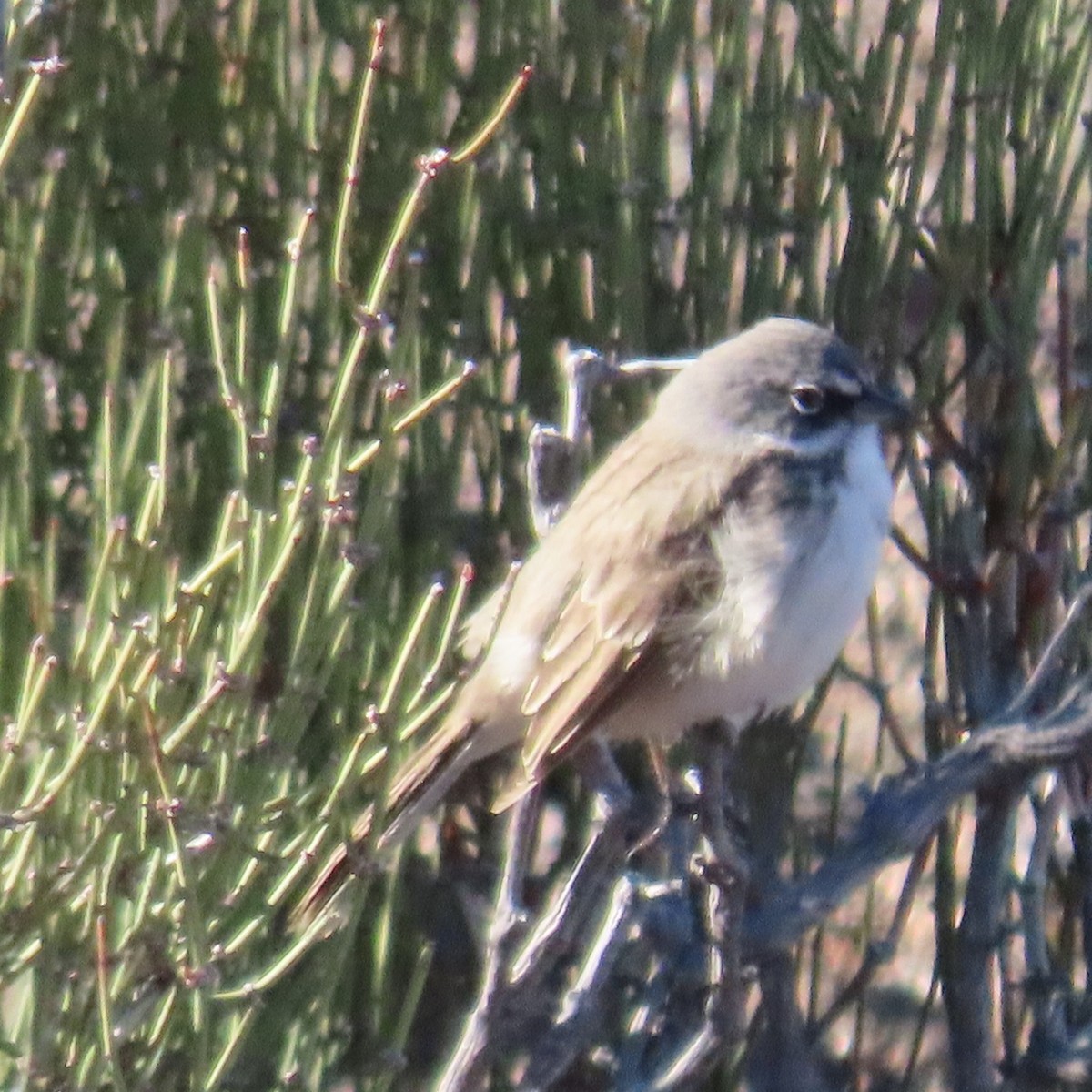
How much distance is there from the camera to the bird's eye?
9.53 feet

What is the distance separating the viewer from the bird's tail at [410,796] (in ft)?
8.34

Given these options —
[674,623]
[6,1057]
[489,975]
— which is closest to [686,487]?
[674,623]

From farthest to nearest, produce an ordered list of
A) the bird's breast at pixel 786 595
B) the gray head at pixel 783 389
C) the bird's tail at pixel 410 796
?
the gray head at pixel 783 389 < the bird's breast at pixel 786 595 < the bird's tail at pixel 410 796

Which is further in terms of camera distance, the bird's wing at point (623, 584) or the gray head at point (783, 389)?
the gray head at point (783, 389)

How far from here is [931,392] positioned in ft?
10.7

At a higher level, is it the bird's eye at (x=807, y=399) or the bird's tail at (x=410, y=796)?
the bird's eye at (x=807, y=399)

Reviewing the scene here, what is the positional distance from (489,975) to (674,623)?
0.76 meters

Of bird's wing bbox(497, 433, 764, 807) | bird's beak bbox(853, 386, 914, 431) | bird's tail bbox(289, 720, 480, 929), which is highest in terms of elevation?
bird's beak bbox(853, 386, 914, 431)

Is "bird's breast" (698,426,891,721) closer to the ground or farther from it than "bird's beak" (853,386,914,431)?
closer to the ground

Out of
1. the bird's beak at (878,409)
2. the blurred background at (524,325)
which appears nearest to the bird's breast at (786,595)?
the bird's beak at (878,409)

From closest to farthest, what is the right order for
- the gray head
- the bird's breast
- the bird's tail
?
the bird's tail < the bird's breast < the gray head

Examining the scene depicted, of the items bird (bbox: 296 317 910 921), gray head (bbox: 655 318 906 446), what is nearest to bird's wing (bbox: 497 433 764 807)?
bird (bbox: 296 317 910 921)

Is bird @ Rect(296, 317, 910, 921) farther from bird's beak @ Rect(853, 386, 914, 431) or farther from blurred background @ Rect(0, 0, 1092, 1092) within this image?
blurred background @ Rect(0, 0, 1092, 1092)

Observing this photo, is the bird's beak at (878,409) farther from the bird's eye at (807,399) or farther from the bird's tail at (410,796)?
the bird's tail at (410,796)
